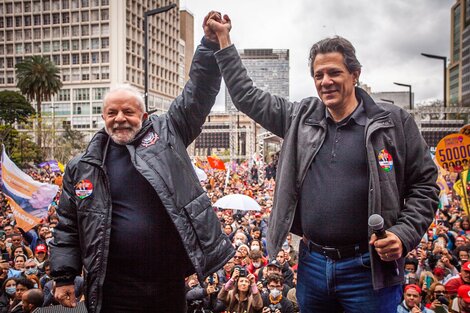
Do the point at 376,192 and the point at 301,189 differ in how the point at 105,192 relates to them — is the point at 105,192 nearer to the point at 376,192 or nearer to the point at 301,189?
the point at 301,189

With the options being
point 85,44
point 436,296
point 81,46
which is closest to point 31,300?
point 436,296

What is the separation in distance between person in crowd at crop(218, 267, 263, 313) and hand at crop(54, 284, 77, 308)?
4.20 m

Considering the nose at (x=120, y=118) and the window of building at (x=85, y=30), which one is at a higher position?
the window of building at (x=85, y=30)

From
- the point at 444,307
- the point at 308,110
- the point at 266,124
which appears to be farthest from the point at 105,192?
the point at 444,307

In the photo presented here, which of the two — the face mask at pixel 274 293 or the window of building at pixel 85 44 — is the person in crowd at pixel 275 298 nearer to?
the face mask at pixel 274 293

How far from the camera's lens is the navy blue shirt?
2.22m

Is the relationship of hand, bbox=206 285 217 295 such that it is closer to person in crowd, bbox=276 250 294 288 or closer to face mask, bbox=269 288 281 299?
face mask, bbox=269 288 281 299

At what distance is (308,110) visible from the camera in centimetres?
251

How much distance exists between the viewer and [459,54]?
367 ft

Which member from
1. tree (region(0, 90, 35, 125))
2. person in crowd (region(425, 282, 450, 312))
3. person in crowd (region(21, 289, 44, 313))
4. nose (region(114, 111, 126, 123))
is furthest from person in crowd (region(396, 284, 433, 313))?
tree (region(0, 90, 35, 125))

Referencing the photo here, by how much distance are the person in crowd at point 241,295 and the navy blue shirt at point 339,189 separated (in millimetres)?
4535

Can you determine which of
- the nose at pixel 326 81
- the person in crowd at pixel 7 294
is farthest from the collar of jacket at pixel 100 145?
the person in crowd at pixel 7 294

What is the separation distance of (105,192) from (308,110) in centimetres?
126

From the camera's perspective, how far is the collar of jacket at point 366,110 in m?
2.28
